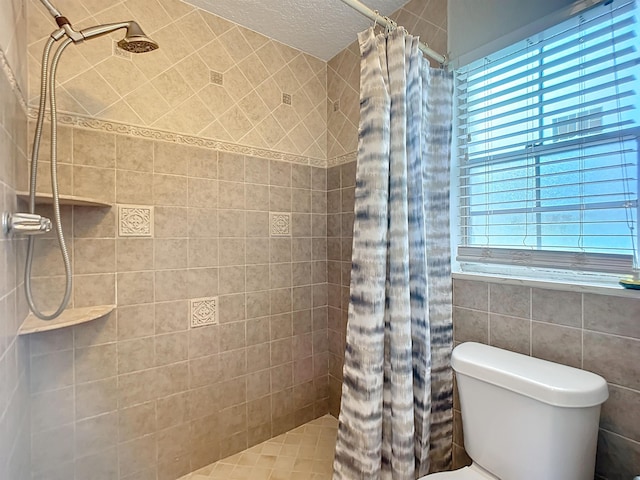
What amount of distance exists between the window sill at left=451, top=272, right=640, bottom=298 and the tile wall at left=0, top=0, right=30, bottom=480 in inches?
64.3

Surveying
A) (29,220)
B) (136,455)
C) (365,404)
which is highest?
(29,220)

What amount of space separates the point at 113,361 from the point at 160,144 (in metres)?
1.07

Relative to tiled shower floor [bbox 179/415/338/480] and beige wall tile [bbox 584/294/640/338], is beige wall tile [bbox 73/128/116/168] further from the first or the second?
beige wall tile [bbox 584/294/640/338]

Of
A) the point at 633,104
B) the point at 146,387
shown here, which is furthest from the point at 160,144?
the point at 633,104

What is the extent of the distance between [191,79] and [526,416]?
205cm

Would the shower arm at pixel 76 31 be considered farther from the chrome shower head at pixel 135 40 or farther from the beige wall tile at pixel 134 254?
the beige wall tile at pixel 134 254

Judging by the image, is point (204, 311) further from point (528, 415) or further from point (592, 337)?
point (592, 337)

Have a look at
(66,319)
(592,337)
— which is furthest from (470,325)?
(66,319)

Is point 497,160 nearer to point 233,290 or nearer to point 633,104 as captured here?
point 633,104

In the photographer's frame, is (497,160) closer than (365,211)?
No

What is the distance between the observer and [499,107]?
4.49 ft

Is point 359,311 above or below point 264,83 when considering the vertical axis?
below

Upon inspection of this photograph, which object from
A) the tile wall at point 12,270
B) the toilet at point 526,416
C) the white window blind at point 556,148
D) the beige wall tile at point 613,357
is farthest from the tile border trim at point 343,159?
the tile wall at point 12,270

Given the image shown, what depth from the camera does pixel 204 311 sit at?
1.68 m
